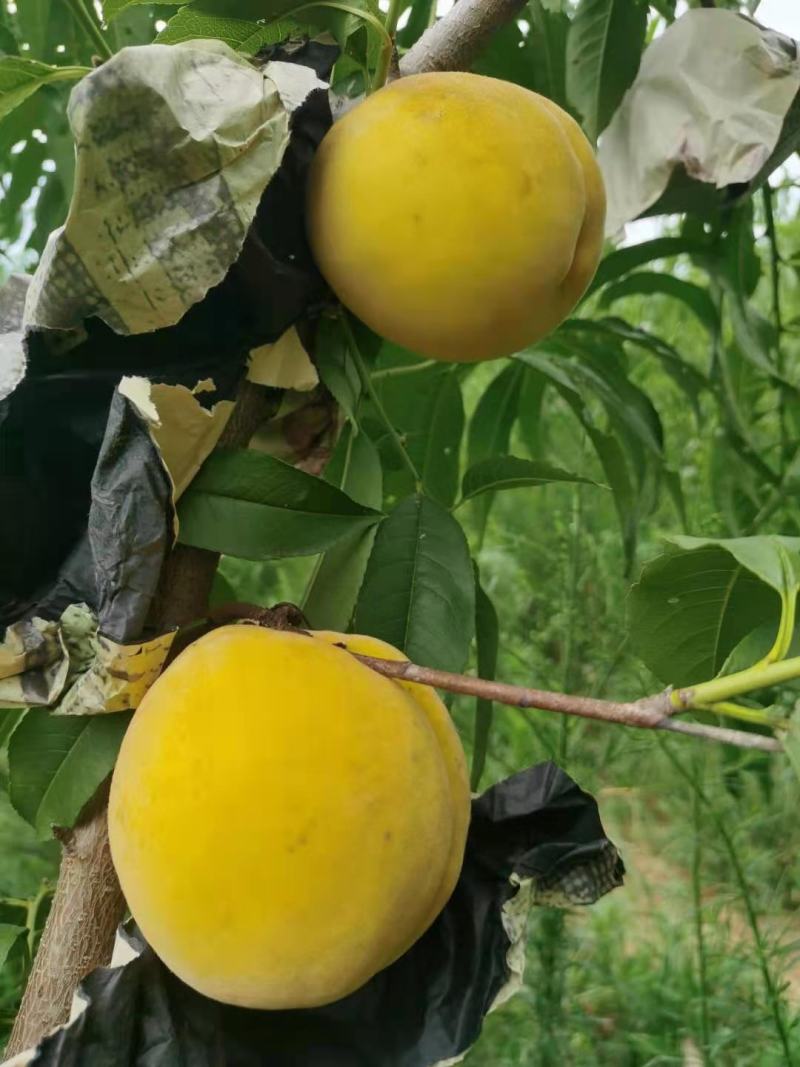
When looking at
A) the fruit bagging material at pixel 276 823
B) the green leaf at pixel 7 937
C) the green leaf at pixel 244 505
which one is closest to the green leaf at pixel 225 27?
the green leaf at pixel 244 505

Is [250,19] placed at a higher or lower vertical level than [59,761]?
higher

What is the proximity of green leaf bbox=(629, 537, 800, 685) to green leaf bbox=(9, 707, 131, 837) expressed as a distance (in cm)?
28

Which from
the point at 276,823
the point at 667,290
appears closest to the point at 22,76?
the point at 276,823

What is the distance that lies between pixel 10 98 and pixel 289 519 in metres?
0.29

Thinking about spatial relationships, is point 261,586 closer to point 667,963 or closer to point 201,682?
point 667,963

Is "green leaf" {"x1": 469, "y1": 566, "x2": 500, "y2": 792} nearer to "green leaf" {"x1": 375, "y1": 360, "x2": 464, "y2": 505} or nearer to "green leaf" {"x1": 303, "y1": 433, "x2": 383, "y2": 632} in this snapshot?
"green leaf" {"x1": 303, "y1": 433, "x2": 383, "y2": 632}

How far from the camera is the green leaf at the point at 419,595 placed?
1.89ft

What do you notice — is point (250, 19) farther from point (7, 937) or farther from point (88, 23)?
point (7, 937)

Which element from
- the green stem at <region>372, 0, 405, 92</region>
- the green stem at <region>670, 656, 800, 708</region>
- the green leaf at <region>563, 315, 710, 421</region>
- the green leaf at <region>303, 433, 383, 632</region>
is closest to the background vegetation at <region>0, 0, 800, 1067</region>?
the green leaf at <region>563, 315, 710, 421</region>

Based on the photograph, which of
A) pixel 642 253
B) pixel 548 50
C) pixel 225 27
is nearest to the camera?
pixel 225 27

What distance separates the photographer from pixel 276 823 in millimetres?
426

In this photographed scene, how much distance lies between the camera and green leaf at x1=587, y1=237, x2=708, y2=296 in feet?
3.02

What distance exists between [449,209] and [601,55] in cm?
35

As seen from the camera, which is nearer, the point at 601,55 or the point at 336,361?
the point at 336,361
